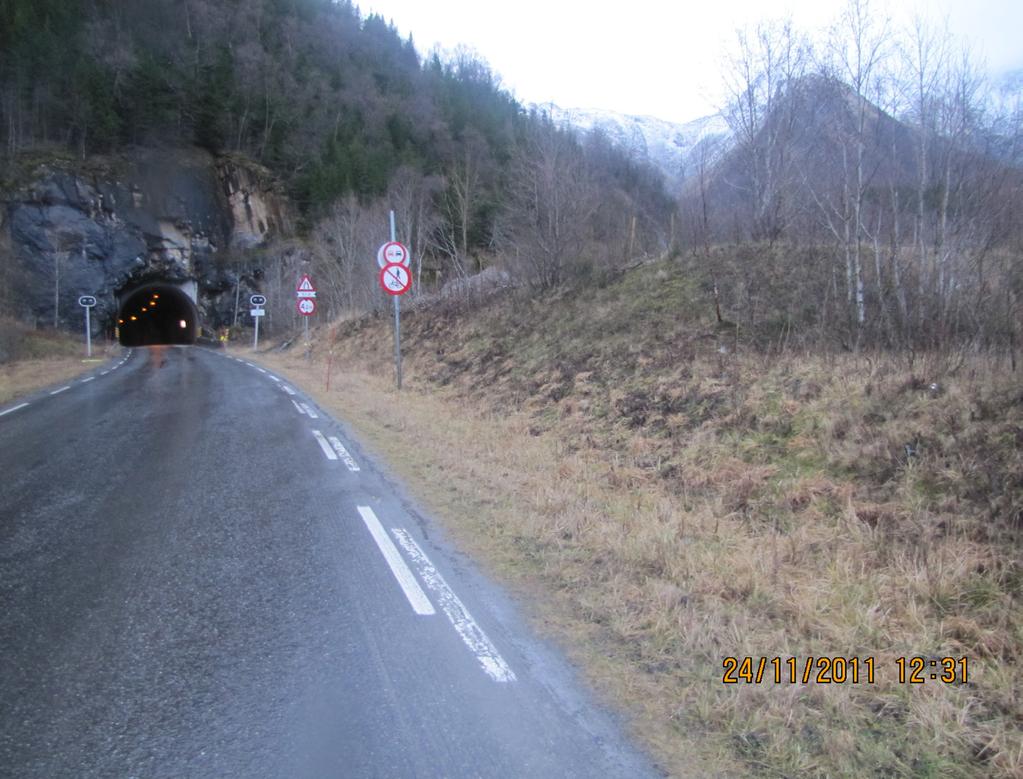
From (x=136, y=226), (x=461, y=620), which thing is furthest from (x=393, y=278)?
(x=136, y=226)

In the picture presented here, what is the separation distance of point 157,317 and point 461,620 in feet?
217

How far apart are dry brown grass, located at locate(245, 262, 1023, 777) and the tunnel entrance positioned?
4568cm

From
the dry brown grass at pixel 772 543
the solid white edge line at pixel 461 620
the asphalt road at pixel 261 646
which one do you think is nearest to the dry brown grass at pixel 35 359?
the asphalt road at pixel 261 646

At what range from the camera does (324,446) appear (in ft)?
30.3

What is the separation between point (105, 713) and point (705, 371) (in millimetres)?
8929

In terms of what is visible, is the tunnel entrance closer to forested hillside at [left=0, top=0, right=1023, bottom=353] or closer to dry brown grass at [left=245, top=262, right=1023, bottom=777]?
forested hillside at [left=0, top=0, right=1023, bottom=353]

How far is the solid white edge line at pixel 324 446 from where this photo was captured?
340 inches

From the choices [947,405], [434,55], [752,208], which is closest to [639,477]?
[947,405]

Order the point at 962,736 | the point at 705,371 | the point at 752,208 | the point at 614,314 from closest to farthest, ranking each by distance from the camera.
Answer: the point at 962,736, the point at 705,371, the point at 614,314, the point at 752,208

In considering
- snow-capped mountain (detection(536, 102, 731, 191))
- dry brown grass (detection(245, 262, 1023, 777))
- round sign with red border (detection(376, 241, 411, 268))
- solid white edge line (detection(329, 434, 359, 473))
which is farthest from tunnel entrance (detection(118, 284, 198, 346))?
dry brown grass (detection(245, 262, 1023, 777))

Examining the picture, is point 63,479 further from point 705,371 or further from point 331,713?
point 705,371

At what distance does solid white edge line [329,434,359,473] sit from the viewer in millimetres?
8094

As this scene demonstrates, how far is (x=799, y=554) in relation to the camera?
4.87m

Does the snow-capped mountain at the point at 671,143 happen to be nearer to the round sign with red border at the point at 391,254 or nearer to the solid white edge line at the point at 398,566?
the round sign with red border at the point at 391,254
